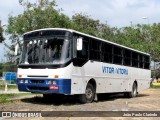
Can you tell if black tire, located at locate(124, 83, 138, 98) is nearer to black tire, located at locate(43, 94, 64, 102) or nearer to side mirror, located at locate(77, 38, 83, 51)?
black tire, located at locate(43, 94, 64, 102)

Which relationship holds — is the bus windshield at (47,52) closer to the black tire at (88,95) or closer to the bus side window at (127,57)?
the black tire at (88,95)

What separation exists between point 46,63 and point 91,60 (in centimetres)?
279

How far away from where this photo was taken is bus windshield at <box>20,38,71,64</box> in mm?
16234

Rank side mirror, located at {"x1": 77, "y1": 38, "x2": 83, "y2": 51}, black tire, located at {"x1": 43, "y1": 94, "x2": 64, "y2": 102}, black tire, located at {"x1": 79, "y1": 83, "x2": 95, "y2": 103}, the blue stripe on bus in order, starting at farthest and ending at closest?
black tire, located at {"x1": 43, "y1": 94, "x2": 64, "y2": 102} → black tire, located at {"x1": 79, "y1": 83, "x2": 95, "y2": 103} → side mirror, located at {"x1": 77, "y1": 38, "x2": 83, "y2": 51} → the blue stripe on bus

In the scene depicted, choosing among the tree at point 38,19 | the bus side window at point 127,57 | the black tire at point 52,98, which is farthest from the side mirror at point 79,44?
the tree at point 38,19

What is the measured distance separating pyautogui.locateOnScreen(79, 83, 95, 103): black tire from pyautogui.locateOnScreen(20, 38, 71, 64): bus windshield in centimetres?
234

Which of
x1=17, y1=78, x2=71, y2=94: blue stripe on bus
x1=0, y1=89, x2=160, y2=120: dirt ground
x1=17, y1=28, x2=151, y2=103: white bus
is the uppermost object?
x1=17, y1=28, x2=151, y2=103: white bus

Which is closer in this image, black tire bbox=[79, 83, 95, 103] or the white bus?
the white bus

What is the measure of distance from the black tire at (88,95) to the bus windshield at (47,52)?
2341 millimetres

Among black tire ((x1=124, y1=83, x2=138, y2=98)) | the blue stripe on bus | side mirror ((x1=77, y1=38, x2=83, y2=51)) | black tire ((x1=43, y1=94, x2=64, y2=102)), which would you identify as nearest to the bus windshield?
side mirror ((x1=77, y1=38, x2=83, y2=51))

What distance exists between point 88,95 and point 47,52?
3173 mm

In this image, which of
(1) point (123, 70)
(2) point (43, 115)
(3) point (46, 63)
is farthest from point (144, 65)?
(2) point (43, 115)

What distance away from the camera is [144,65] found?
2798 centimetres

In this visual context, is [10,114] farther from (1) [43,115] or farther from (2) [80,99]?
(2) [80,99]
